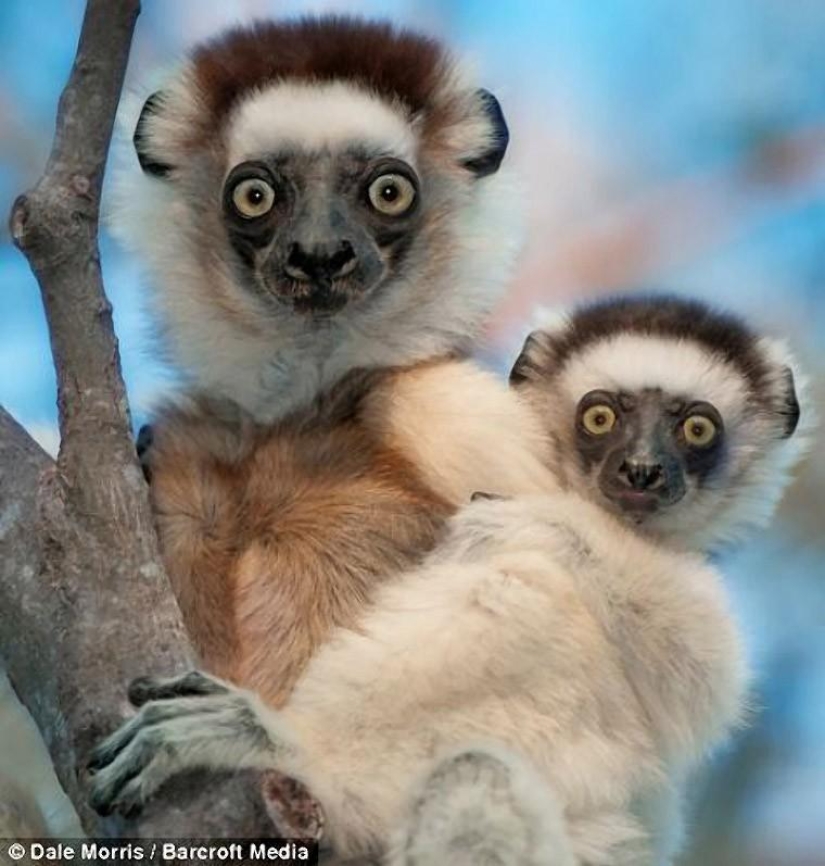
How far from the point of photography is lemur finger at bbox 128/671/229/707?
7.80ft

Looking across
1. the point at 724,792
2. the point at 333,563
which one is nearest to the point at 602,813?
the point at 333,563

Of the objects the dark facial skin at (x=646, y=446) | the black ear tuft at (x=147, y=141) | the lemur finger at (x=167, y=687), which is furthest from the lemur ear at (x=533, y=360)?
the lemur finger at (x=167, y=687)

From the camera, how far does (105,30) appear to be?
9.19 feet

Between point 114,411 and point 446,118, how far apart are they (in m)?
1.21

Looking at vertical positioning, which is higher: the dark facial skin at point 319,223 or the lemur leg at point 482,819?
the dark facial skin at point 319,223

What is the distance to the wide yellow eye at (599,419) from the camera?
350 centimetres

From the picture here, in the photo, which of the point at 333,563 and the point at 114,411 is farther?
the point at 333,563

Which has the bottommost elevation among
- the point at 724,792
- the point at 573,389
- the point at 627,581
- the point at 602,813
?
the point at 724,792

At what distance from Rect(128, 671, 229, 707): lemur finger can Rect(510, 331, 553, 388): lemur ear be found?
1.30 metres

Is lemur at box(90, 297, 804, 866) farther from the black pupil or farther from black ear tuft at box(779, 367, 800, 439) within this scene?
the black pupil

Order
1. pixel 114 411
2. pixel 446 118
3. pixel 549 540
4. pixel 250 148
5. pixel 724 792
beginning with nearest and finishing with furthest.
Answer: pixel 114 411 → pixel 549 540 → pixel 250 148 → pixel 446 118 → pixel 724 792

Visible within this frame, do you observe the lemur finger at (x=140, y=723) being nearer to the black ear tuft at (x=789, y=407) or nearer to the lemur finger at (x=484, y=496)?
the lemur finger at (x=484, y=496)

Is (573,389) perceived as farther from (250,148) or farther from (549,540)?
(250,148)

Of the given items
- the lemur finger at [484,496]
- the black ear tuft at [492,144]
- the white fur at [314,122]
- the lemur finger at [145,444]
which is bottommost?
the lemur finger at [145,444]
